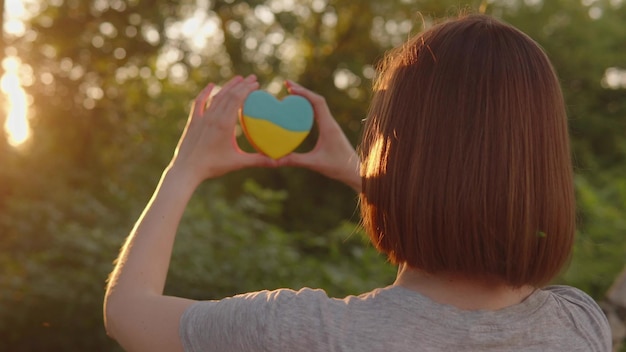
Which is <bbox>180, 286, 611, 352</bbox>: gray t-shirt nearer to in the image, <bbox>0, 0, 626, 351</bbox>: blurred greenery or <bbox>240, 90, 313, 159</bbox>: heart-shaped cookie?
<bbox>240, 90, 313, 159</bbox>: heart-shaped cookie

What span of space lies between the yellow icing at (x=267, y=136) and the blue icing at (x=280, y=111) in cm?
1

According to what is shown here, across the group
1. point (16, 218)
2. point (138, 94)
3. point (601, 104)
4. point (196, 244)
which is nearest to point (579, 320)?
point (196, 244)

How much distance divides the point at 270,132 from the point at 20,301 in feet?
10.6

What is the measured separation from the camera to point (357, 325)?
1158mm

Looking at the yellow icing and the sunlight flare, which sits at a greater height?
the yellow icing

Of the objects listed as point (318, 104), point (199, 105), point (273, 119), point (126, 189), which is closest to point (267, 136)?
point (273, 119)

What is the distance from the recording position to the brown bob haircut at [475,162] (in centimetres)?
116

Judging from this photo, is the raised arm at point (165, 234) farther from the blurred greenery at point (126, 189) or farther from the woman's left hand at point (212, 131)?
the blurred greenery at point (126, 189)

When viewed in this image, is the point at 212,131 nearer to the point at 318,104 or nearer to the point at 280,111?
the point at 318,104

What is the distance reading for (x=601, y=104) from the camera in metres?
13.9

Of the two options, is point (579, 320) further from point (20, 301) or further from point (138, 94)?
point (138, 94)

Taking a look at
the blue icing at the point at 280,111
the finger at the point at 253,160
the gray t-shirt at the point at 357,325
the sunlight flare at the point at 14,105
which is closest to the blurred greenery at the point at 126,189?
the sunlight flare at the point at 14,105

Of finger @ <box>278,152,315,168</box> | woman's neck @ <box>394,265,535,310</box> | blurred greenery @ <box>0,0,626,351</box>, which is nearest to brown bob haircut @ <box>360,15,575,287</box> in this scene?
woman's neck @ <box>394,265,535,310</box>

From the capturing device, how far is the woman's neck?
3.95ft
